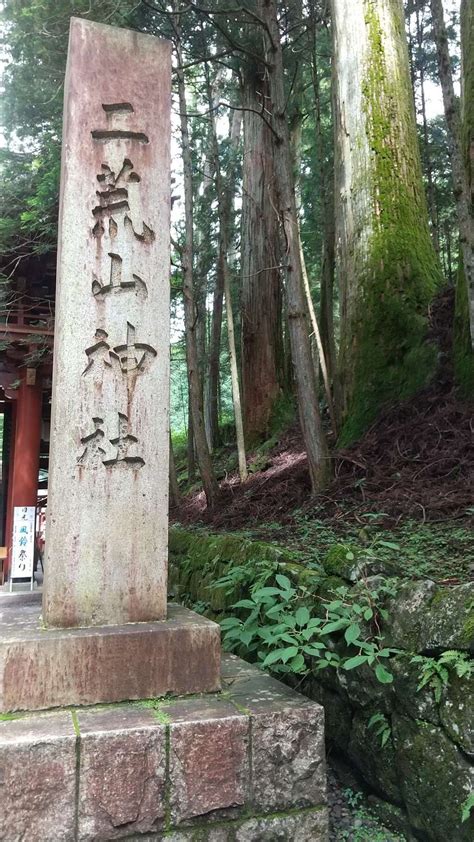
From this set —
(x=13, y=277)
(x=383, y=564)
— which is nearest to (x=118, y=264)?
(x=383, y=564)

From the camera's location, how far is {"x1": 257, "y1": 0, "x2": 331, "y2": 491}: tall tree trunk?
555 centimetres

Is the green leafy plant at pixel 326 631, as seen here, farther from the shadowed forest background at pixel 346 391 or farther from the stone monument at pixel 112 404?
the stone monument at pixel 112 404

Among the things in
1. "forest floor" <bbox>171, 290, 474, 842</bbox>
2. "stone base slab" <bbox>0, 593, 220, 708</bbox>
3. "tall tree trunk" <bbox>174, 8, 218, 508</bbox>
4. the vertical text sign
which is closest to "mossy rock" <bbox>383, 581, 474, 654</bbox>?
"forest floor" <bbox>171, 290, 474, 842</bbox>

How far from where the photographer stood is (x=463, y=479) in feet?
15.0

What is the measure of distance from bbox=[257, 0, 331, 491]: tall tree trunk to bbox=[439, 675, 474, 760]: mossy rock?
10.6 feet

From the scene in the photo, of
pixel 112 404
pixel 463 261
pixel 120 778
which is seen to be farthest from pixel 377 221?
pixel 120 778

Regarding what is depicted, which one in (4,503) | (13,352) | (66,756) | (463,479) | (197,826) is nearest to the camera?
(66,756)

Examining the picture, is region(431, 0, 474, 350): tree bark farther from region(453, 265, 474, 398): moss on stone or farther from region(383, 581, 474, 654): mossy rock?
region(383, 581, 474, 654): mossy rock

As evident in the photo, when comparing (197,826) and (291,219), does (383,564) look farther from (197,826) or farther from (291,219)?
(291,219)

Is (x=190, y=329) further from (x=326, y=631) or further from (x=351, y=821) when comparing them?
(x=351, y=821)

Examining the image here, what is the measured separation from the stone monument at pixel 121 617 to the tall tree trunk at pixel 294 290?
256cm

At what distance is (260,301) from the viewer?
1050 cm

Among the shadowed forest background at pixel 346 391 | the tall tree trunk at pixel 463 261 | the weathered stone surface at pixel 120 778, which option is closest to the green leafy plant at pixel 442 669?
the shadowed forest background at pixel 346 391

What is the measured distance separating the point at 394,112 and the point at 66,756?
6.89 meters
